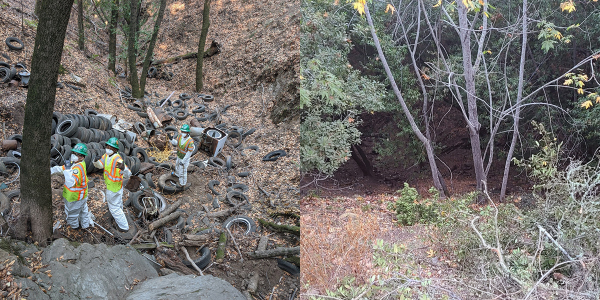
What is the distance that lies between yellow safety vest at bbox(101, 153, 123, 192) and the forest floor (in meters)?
0.63

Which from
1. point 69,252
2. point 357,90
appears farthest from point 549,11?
point 69,252

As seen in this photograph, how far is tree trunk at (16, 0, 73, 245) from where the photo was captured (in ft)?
13.8

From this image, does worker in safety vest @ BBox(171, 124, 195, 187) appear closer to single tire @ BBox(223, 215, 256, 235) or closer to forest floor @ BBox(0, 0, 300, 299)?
forest floor @ BBox(0, 0, 300, 299)

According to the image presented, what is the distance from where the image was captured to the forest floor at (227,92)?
6074 mm

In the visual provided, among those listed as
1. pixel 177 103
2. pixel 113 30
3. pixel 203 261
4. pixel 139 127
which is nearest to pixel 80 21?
pixel 113 30

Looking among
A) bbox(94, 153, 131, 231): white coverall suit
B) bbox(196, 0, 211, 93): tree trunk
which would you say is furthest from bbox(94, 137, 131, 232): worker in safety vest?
bbox(196, 0, 211, 93): tree trunk

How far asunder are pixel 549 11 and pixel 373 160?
392 centimetres

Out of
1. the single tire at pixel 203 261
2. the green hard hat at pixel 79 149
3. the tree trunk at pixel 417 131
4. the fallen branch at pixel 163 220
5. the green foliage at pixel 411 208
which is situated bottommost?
the fallen branch at pixel 163 220

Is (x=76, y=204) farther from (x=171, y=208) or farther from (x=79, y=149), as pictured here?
(x=171, y=208)

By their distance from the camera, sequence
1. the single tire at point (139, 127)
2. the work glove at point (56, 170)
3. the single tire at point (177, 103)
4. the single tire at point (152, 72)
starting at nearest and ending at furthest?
1. the work glove at point (56, 170)
2. the single tire at point (139, 127)
3. the single tire at point (177, 103)
4. the single tire at point (152, 72)

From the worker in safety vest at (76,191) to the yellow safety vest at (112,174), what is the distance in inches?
13.1

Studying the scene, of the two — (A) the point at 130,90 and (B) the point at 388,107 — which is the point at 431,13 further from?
(A) the point at 130,90

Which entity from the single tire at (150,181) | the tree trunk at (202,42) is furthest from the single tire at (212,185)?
the tree trunk at (202,42)

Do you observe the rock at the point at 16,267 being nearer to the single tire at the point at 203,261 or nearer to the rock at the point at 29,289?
the rock at the point at 29,289
